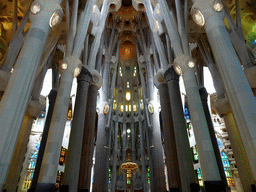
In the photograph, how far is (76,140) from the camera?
9.03 meters

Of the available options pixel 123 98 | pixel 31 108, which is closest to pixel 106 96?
pixel 31 108

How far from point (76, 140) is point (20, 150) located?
440 centimetres

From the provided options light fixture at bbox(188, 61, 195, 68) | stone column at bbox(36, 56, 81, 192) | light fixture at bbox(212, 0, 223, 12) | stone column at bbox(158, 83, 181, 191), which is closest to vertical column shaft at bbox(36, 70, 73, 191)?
stone column at bbox(36, 56, 81, 192)

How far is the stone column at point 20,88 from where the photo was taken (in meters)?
3.90

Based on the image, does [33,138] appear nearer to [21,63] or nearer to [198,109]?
[21,63]

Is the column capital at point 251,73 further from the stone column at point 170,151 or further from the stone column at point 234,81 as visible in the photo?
the stone column at point 170,151

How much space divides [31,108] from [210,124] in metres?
12.1

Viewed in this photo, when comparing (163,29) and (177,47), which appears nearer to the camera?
(177,47)

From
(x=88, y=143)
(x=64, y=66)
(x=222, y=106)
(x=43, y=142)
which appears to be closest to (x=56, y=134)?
(x=64, y=66)

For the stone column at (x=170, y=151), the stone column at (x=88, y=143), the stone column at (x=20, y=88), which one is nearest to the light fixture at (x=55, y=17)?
the stone column at (x=20, y=88)

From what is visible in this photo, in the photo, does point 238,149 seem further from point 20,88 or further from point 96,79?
point 20,88

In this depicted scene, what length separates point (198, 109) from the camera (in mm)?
6973

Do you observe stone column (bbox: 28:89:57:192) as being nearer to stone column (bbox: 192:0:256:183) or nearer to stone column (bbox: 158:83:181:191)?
stone column (bbox: 158:83:181:191)

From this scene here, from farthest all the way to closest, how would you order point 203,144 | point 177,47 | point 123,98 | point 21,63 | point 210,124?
point 123,98 < point 210,124 < point 177,47 < point 203,144 < point 21,63
